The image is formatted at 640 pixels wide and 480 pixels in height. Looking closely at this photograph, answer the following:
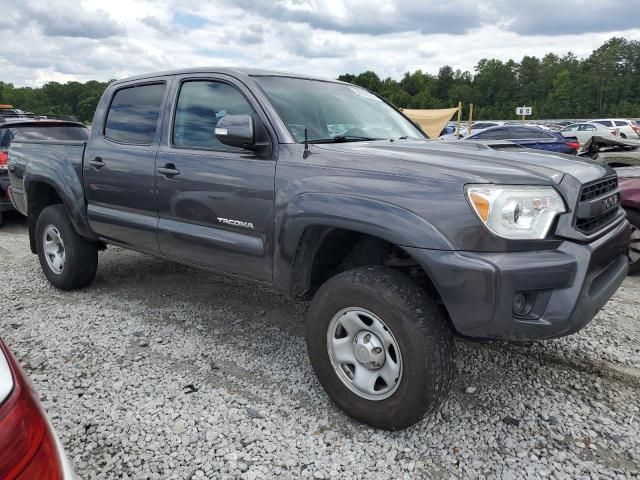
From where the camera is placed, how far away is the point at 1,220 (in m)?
8.16

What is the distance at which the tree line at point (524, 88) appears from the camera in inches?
2874

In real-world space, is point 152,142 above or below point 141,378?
above

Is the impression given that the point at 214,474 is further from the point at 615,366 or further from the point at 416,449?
the point at 615,366

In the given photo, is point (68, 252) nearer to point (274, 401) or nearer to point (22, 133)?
point (274, 401)

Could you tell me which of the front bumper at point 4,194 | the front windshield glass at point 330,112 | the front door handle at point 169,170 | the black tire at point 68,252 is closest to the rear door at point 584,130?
the front bumper at point 4,194

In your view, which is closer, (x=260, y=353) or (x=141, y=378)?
Result: (x=141, y=378)

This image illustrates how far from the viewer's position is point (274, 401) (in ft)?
9.63

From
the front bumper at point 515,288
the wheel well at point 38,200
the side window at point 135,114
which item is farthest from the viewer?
the wheel well at point 38,200

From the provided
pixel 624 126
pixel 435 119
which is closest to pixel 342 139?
pixel 435 119

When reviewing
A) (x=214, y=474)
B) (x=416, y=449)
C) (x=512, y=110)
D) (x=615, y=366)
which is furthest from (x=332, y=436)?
(x=512, y=110)

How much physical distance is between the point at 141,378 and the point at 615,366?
9.76ft

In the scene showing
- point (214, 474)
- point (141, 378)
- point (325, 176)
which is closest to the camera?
point (214, 474)

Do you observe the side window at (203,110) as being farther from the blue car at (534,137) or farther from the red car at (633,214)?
the blue car at (534,137)

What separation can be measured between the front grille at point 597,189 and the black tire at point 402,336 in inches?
34.9
